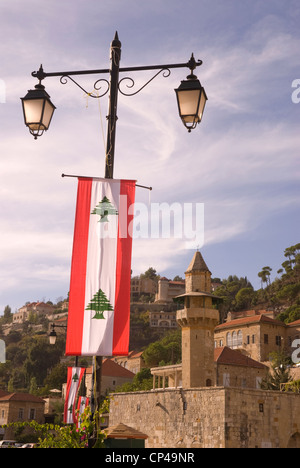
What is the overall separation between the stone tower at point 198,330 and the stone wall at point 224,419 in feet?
22.2

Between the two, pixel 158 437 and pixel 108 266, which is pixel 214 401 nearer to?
pixel 158 437

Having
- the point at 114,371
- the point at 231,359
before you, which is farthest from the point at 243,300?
the point at 231,359

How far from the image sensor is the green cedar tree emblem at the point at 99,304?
6926 millimetres

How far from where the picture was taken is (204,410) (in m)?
32.3

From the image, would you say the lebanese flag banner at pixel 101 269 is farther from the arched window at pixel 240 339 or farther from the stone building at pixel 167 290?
the stone building at pixel 167 290

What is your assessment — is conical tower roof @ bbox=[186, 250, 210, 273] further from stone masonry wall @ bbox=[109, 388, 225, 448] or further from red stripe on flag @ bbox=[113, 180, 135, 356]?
red stripe on flag @ bbox=[113, 180, 135, 356]

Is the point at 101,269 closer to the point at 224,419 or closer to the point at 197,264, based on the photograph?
the point at 224,419

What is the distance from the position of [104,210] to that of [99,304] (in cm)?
121

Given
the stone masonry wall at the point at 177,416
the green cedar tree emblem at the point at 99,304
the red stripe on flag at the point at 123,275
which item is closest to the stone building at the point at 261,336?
the stone masonry wall at the point at 177,416

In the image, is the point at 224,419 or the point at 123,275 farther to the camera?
the point at 224,419

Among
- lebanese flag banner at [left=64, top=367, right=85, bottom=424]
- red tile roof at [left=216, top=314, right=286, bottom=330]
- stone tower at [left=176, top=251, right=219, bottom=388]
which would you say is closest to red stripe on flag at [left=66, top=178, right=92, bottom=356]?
lebanese flag banner at [left=64, top=367, right=85, bottom=424]

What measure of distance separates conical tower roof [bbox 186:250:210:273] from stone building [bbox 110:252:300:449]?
3.35 m
